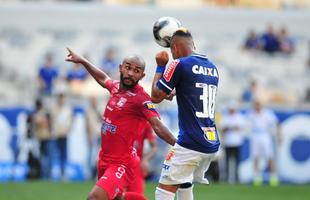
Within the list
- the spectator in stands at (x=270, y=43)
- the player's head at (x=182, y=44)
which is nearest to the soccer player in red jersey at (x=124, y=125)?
the player's head at (x=182, y=44)

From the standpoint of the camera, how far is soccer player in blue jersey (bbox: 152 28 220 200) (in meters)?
11.4

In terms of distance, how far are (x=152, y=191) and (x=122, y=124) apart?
348 inches

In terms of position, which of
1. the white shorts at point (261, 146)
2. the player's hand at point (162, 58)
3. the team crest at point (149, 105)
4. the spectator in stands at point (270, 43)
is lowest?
the white shorts at point (261, 146)

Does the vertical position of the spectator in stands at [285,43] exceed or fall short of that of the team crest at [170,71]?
it exceeds it

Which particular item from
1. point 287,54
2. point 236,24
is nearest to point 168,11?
point 236,24

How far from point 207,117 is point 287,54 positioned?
2119cm

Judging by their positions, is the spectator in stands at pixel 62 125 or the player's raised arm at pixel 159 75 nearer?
the player's raised arm at pixel 159 75

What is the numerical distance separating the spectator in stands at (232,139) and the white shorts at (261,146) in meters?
0.40

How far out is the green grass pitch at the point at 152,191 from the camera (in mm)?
19547

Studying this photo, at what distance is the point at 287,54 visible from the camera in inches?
1271

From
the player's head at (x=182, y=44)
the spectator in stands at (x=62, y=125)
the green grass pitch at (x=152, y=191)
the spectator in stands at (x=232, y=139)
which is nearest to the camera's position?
the player's head at (x=182, y=44)

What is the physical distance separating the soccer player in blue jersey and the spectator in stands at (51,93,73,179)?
1343cm

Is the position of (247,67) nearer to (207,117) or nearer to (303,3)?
(303,3)

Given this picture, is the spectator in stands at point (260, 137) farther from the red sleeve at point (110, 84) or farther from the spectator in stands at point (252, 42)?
the red sleeve at point (110, 84)
